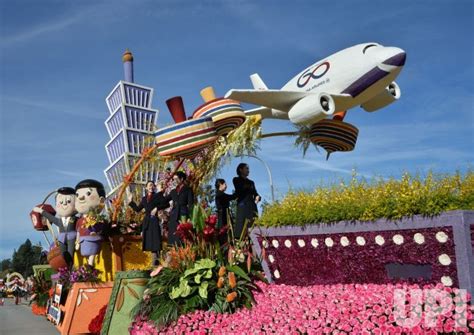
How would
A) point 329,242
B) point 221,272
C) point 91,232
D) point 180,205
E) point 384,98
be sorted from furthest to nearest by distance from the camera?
point 91,232, point 384,98, point 180,205, point 221,272, point 329,242

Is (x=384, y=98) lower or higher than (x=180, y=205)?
higher

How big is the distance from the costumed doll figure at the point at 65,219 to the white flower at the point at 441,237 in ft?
22.6

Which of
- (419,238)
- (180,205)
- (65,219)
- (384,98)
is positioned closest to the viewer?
(419,238)

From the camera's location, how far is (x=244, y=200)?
7.25m

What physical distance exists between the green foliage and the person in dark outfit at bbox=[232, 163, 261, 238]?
0.93 meters

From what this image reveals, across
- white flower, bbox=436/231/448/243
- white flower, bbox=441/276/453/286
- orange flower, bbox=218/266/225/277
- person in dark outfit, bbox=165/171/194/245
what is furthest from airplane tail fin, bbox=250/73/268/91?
white flower, bbox=441/276/453/286

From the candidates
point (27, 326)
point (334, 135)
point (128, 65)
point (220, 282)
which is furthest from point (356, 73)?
point (128, 65)

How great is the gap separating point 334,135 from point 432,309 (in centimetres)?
386

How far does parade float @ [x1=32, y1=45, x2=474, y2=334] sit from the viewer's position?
437cm

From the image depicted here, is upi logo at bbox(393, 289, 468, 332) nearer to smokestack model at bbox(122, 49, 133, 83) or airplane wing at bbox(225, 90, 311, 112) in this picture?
airplane wing at bbox(225, 90, 311, 112)

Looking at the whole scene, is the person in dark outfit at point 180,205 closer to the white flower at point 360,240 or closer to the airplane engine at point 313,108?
the airplane engine at point 313,108

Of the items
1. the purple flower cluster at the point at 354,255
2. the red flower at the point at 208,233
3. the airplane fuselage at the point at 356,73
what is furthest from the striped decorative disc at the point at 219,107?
the purple flower cluster at the point at 354,255

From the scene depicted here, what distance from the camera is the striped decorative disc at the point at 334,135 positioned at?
25.1 ft

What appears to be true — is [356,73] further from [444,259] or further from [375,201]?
[444,259]
